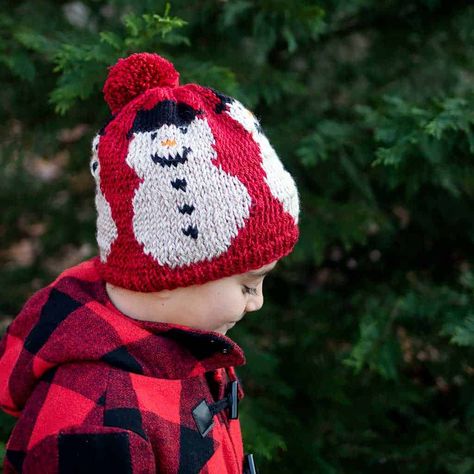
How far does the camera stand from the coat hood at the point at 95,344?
1.39 meters

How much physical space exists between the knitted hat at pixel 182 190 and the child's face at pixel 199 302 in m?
0.04

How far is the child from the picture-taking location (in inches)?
52.4

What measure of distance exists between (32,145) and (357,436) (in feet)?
5.08

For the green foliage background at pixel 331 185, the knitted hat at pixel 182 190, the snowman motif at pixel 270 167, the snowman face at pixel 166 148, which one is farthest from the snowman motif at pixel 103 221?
the green foliage background at pixel 331 185

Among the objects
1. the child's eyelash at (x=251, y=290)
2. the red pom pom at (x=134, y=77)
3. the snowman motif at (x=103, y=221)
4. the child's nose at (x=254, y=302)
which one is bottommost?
the child's nose at (x=254, y=302)

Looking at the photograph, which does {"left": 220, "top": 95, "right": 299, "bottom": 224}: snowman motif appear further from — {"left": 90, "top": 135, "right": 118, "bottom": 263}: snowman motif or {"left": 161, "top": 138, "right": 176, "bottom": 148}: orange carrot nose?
{"left": 90, "top": 135, "right": 118, "bottom": 263}: snowman motif

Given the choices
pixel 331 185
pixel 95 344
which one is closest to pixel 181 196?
pixel 95 344

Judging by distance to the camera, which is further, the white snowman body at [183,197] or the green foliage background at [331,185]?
the green foliage background at [331,185]

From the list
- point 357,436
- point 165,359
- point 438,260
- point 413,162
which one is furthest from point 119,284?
point 438,260

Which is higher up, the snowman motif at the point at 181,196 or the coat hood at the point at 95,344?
the snowman motif at the point at 181,196

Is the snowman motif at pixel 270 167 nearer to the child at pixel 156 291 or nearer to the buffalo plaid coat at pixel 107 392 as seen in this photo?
the child at pixel 156 291

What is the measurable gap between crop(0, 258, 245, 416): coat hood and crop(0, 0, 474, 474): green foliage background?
1.82 feet

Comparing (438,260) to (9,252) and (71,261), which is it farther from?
(9,252)

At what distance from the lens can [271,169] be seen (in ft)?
4.71
